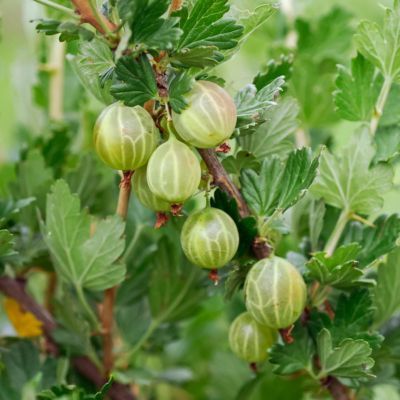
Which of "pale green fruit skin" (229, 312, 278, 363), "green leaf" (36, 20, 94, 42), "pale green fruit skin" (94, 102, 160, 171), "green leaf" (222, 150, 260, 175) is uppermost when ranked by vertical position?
"green leaf" (36, 20, 94, 42)

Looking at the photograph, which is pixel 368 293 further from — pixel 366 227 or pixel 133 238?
pixel 133 238

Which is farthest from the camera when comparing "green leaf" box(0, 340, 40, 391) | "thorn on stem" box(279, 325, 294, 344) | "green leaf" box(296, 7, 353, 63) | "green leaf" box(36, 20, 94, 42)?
"green leaf" box(296, 7, 353, 63)

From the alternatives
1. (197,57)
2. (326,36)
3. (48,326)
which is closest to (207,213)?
(197,57)

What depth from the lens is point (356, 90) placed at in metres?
0.71

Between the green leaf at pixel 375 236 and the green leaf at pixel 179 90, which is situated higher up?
the green leaf at pixel 179 90

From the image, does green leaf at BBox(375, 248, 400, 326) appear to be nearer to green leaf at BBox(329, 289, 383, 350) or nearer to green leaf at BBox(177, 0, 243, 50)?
green leaf at BBox(329, 289, 383, 350)

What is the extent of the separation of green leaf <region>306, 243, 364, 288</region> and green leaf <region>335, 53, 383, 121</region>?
0.54 ft

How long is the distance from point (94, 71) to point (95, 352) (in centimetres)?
37

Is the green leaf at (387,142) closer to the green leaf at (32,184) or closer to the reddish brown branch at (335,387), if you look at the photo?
the reddish brown branch at (335,387)

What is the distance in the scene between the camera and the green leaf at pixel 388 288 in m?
0.69

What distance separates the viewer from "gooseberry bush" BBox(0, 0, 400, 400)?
0.56m

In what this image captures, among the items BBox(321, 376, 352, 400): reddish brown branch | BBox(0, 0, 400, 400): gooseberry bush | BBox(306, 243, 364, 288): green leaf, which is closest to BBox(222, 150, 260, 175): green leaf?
BBox(0, 0, 400, 400): gooseberry bush

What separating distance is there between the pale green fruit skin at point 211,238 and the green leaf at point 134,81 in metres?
0.11

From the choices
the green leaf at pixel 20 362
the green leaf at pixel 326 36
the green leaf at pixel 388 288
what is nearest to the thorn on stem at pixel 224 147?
the green leaf at pixel 388 288
